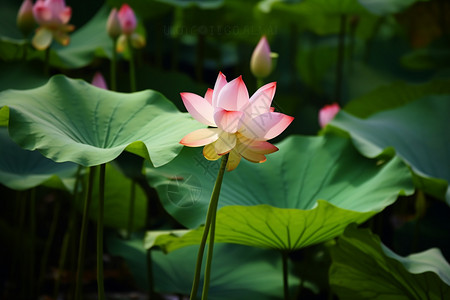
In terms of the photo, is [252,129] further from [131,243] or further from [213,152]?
[131,243]

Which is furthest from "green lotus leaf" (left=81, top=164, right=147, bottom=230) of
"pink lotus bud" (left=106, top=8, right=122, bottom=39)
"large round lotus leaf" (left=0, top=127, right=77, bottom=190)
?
"pink lotus bud" (left=106, top=8, right=122, bottom=39)

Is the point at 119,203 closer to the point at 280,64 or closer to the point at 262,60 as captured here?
the point at 262,60

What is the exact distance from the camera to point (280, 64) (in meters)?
2.90

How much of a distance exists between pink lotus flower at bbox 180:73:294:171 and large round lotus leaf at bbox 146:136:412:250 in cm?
20

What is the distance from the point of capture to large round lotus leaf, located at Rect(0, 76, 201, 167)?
0.82m

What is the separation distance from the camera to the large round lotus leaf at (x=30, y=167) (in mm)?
1147

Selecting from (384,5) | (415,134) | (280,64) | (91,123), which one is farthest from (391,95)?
(91,123)

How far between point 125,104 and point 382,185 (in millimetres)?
583

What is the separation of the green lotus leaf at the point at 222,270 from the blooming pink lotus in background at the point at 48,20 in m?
0.56

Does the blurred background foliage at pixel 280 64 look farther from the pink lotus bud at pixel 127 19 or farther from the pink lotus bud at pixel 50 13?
the pink lotus bud at pixel 127 19

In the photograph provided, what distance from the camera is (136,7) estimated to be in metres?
1.85

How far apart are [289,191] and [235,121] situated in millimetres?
494

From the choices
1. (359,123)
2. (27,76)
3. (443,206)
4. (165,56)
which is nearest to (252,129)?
(359,123)

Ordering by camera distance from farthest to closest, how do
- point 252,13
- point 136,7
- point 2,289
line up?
1. point 252,13
2. point 136,7
3. point 2,289
